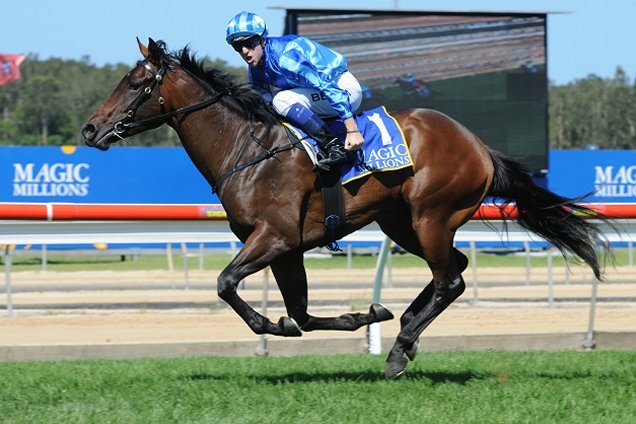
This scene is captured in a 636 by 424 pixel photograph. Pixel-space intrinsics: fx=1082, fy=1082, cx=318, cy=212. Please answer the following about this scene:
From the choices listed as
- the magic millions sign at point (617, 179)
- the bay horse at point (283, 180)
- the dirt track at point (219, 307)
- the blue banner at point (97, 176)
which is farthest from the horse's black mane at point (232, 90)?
the magic millions sign at point (617, 179)

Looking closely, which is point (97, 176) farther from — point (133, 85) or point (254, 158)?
point (254, 158)

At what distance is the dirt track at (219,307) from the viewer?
9.10m

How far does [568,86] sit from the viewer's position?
291 feet

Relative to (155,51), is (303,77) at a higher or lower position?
lower

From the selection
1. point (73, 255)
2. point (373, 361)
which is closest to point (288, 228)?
point (373, 361)

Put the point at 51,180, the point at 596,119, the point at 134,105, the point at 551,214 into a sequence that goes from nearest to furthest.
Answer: the point at 134,105
the point at 551,214
the point at 51,180
the point at 596,119

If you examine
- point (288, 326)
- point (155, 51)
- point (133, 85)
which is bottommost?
point (288, 326)

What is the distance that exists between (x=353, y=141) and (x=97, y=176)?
17.0 metres

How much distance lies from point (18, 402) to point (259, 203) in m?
1.63

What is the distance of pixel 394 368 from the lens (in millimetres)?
5988

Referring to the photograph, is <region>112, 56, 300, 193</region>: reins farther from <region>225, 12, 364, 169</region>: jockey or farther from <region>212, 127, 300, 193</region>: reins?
<region>225, 12, 364, 169</region>: jockey

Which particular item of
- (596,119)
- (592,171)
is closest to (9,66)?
(592,171)

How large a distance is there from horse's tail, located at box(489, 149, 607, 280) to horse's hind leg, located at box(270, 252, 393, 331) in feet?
3.81

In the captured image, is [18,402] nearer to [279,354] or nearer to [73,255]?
[279,354]
